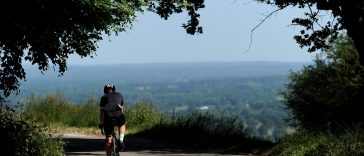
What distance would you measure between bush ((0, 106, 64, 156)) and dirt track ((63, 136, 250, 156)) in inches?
122

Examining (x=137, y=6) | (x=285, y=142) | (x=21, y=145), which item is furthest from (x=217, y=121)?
(x=21, y=145)

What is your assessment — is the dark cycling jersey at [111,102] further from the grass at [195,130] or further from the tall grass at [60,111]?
the tall grass at [60,111]

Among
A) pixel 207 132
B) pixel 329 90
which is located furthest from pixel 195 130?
pixel 329 90

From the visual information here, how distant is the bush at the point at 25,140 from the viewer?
10789 millimetres

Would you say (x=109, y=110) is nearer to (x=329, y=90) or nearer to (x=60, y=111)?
(x=60, y=111)

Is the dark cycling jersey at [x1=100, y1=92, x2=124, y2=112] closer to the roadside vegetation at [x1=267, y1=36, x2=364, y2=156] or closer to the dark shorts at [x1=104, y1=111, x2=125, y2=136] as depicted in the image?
the dark shorts at [x1=104, y1=111, x2=125, y2=136]

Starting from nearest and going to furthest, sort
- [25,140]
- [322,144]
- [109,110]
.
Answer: [25,140]
[109,110]
[322,144]

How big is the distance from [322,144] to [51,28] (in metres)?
6.12

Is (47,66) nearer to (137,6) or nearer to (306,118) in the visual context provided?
(137,6)

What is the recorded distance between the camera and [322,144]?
12.8 m

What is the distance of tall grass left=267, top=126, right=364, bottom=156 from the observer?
38.7 ft

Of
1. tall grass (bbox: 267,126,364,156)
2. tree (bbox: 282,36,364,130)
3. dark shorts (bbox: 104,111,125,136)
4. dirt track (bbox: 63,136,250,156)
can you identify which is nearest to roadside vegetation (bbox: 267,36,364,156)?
tree (bbox: 282,36,364,130)

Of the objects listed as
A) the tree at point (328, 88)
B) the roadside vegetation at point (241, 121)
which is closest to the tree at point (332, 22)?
the roadside vegetation at point (241, 121)

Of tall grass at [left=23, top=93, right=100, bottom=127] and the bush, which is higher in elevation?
the bush
